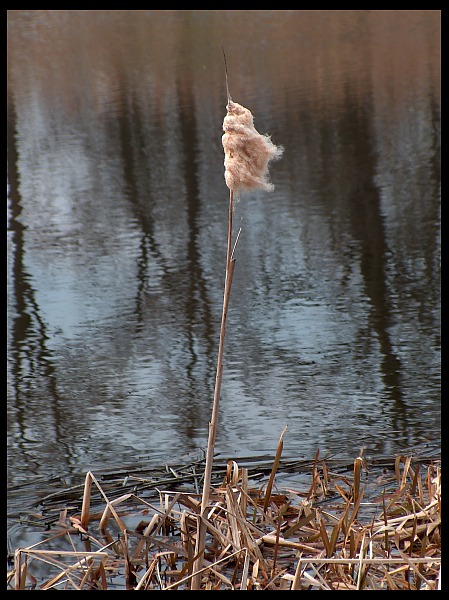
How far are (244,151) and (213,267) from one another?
5.17 metres

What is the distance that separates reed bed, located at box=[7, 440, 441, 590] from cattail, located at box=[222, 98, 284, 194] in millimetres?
1105

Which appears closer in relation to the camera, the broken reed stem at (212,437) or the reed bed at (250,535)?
the broken reed stem at (212,437)

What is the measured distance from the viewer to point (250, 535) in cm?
325

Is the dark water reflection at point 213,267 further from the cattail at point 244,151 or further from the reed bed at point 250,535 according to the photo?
the cattail at point 244,151

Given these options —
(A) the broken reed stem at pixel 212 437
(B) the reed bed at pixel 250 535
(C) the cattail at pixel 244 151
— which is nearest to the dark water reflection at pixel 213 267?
(B) the reed bed at pixel 250 535

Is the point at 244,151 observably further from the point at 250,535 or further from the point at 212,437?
the point at 250,535

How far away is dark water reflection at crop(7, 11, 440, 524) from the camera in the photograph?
16.7 feet

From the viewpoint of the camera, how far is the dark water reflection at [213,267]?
509cm

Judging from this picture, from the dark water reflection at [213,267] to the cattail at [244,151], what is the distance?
220 centimetres

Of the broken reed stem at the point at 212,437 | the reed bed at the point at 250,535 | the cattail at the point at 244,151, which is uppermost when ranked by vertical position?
the cattail at the point at 244,151

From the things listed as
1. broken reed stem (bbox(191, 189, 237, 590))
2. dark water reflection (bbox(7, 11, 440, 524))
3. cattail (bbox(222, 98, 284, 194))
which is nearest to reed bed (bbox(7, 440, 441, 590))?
broken reed stem (bbox(191, 189, 237, 590))

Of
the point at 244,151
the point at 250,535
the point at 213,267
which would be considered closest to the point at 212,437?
the point at 250,535

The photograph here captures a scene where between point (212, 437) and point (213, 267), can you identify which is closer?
point (212, 437)

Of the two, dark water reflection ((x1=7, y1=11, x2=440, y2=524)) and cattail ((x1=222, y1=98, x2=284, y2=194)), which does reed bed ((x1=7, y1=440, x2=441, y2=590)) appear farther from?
cattail ((x1=222, y1=98, x2=284, y2=194))
